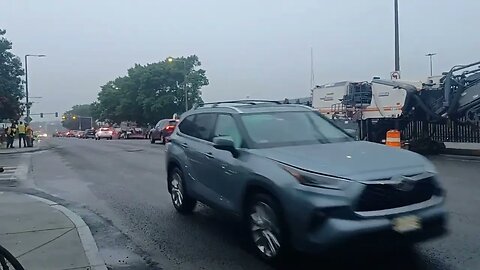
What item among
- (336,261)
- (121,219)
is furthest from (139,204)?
(336,261)

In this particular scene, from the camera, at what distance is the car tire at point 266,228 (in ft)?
17.9

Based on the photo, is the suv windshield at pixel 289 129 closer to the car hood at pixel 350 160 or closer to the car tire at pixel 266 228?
the car hood at pixel 350 160

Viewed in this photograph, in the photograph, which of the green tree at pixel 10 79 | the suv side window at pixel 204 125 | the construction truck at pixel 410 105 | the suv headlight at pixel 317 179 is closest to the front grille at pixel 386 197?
the suv headlight at pixel 317 179

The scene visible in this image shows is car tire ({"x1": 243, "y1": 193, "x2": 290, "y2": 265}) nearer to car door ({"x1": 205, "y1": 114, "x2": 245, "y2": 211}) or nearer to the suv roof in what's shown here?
car door ({"x1": 205, "y1": 114, "x2": 245, "y2": 211})

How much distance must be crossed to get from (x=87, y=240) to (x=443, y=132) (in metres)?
18.7

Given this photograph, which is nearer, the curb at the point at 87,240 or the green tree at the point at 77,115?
the curb at the point at 87,240

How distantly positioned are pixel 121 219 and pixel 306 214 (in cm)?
425

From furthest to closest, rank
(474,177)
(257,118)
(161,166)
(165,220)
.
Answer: (161,166) < (474,177) < (165,220) < (257,118)

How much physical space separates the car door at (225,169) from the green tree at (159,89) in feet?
184

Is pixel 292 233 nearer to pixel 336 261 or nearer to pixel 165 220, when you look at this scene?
pixel 336 261

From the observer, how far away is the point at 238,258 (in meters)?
5.98

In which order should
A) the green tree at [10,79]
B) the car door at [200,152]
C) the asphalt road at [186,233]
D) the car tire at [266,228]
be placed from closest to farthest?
the car tire at [266,228] < the asphalt road at [186,233] < the car door at [200,152] < the green tree at [10,79]

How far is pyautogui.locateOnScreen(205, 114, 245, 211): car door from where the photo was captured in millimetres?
6406

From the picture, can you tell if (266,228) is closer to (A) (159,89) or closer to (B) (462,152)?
(B) (462,152)
